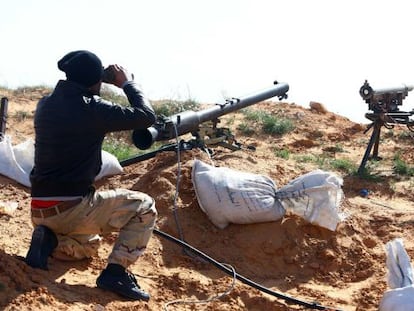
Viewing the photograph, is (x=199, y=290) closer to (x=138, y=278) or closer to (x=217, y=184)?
(x=138, y=278)

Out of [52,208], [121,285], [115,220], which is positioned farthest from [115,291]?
[52,208]

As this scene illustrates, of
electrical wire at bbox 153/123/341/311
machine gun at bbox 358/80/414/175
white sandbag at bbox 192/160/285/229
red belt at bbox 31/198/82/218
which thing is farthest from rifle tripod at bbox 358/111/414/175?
red belt at bbox 31/198/82/218

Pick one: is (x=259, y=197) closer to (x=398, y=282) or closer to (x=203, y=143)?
(x=203, y=143)

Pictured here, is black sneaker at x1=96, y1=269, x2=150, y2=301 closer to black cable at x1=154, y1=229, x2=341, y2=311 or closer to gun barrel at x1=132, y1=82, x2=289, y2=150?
black cable at x1=154, y1=229, x2=341, y2=311

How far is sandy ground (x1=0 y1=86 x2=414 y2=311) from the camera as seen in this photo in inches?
185

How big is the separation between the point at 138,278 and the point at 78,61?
5.68 ft

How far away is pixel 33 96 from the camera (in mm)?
11750

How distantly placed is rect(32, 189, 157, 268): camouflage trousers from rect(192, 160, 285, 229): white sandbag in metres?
1.41

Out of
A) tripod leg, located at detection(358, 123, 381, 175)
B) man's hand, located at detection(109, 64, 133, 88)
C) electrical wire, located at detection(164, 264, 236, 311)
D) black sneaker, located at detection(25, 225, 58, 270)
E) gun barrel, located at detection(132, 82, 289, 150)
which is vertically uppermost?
man's hand, located at detection(109, 64, 133, 88)

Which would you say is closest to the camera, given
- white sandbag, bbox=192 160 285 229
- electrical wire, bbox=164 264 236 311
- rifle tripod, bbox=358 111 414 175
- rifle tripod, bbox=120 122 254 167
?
electrical wire, bbox=164 264 236 311

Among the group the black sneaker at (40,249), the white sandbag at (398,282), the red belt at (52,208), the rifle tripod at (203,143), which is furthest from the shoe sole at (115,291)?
the rifle tripod at (203,143)

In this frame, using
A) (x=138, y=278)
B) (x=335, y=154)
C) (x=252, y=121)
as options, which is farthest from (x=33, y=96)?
(x=138, y=278)

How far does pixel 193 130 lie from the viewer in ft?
23.9

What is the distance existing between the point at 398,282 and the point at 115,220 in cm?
198
